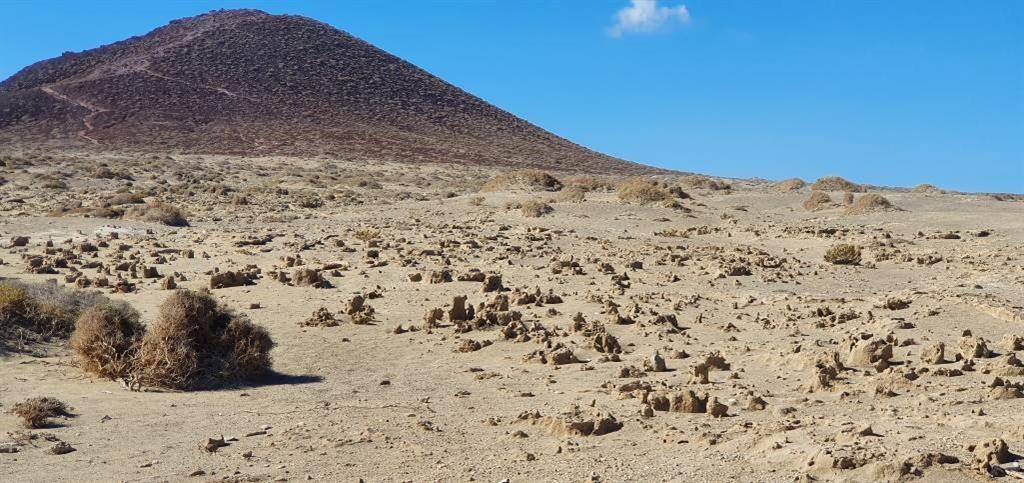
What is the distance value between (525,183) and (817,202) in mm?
8616

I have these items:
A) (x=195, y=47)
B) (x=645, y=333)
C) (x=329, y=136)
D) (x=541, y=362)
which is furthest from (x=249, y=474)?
(x=195, y=47)

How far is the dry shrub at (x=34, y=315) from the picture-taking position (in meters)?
11.8

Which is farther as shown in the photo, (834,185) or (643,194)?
(834,185)

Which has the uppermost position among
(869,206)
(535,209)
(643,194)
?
(643,194)

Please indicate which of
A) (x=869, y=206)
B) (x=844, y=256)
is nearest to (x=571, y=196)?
(x=869, y=206)

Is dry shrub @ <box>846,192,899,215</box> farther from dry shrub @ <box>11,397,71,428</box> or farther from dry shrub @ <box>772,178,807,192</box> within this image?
dry shrub @ <box>11,397,71,428</box>

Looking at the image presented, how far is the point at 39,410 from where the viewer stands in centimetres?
861

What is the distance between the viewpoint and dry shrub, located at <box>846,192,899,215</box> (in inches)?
990

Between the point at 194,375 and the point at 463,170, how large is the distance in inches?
1669

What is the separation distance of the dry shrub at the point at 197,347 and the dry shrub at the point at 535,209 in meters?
14.0

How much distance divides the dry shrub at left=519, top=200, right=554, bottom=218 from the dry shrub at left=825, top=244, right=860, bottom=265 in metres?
8.11

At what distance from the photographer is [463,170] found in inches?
2063

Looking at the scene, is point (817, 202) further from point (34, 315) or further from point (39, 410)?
point (39, 410)

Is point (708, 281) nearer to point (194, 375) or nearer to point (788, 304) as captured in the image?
point (788, 304)
